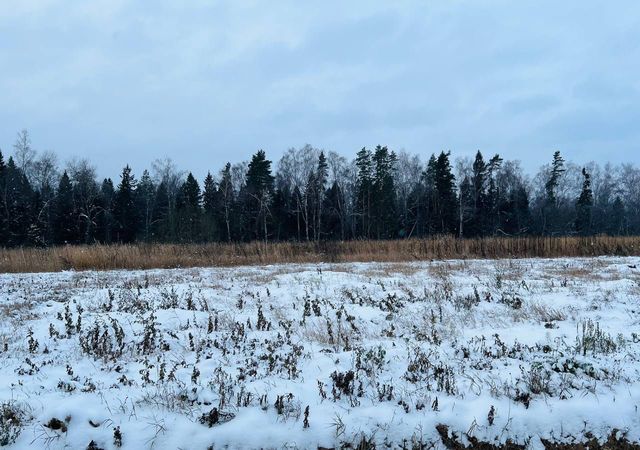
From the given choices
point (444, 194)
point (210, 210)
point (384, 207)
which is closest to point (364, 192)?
point (384, 207)

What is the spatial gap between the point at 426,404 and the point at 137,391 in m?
2.65

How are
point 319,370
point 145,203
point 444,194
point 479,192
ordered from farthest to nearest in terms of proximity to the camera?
point 145,203 → point 479,192 → point 444,194 → point 319,370

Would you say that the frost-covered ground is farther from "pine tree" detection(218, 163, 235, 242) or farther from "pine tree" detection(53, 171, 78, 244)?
"pine tree" detection(53, 171, 78, 244)

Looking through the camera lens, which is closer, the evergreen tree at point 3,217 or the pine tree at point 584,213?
the evergreen tree at point 3,217

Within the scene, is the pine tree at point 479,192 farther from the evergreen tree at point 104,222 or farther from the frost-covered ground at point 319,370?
the frost-covered ground at point 319,370

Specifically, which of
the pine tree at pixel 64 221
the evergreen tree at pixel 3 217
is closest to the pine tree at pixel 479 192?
the pine tree at pixel 64 221

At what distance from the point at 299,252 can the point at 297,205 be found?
37185 millimetres

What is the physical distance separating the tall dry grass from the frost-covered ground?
7595mm

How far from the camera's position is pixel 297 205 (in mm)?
54906

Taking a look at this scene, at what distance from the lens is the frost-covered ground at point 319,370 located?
3355 mm

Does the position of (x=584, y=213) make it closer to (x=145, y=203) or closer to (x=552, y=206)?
(x=552, y=206)

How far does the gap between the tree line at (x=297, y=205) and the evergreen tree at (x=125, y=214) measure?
134 millimetres

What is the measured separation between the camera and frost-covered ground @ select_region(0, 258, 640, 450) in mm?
3355

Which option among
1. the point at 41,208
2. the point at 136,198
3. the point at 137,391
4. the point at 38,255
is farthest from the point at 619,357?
the point at 136,198
